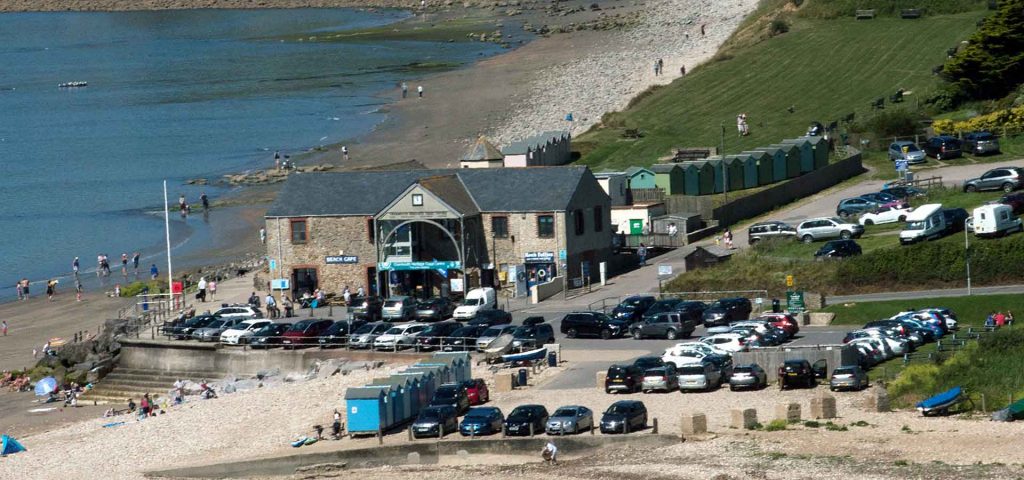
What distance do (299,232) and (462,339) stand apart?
14722 millimetres

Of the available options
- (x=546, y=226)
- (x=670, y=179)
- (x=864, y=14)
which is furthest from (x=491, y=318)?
(x=864, y=14)

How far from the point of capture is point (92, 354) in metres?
67.6

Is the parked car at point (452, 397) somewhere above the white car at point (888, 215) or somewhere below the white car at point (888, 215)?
below

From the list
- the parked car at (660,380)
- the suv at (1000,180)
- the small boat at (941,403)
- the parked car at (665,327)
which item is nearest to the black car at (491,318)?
the parked car at (665,327)

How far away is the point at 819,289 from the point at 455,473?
77.5 feet

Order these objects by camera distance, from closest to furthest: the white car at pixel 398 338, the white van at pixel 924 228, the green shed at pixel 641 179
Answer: the white car at pixel 398 338
the white van at pixel 924 228
the green shed at pixel 641 179

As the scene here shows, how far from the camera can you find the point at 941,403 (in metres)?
45.1

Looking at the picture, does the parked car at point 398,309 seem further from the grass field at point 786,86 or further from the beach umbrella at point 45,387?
the grass field at point 786,86

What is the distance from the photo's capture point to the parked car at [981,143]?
83.7 meters

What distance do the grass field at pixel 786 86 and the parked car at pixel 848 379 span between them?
4368cm

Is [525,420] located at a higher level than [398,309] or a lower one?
lower

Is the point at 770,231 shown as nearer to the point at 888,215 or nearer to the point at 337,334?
the point at 888,215

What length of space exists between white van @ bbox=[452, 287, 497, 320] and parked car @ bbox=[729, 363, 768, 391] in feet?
54.7

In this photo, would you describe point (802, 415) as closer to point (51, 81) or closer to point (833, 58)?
point (833, 58)
